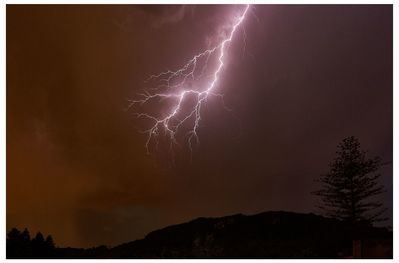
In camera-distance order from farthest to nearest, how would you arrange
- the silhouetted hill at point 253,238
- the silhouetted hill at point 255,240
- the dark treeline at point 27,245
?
the dark treeline at point 27,245, the silhouetted hill at point 253,238, the silhouetted hill at point 255,240

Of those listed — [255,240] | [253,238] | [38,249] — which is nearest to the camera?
[255,240]

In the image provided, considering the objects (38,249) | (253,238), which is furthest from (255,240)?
(38,249)

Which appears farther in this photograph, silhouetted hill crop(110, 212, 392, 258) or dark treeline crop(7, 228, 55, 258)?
dark treeline crop(7, 228, 55, 258)

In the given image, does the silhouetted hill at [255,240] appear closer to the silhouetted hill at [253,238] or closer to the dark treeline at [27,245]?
the silhouetted hill at [253,238]

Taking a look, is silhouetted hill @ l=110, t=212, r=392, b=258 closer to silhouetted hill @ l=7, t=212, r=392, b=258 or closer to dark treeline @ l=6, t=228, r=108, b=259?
silhouetted hill @ l=7, t=212, r=392, b=258

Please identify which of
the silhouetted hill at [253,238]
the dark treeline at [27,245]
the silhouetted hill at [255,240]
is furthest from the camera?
the dark treeline at [27,245]

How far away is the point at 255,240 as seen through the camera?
42.9 ft

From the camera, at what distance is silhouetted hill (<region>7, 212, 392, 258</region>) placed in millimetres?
11781

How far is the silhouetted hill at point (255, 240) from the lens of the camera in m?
11.8

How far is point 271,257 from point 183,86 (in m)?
6.17

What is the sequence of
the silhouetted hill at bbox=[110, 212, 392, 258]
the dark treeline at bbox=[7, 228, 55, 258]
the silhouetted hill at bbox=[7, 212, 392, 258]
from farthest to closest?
the dark treeline at bbox=[7, 228, 55, 258], the silhouetted hill at bbox=[110, 212, 392, 258], the silhouetted hill at bbox=[7, 212, 392, 258]

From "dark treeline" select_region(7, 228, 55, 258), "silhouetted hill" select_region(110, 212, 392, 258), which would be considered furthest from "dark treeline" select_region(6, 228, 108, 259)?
"silhouetted hill" select_region(110, 212, 392, 258)

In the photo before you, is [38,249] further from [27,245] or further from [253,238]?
Answer: [253,238]

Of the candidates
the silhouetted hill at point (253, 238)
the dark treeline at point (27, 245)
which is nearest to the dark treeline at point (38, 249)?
the dark treeline at point (27, 245)
